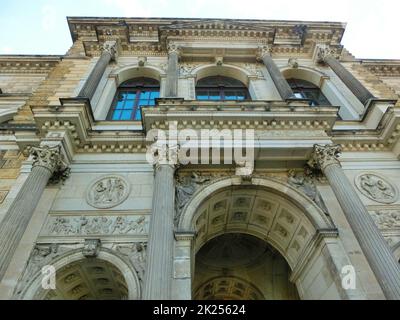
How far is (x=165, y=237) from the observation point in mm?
7098

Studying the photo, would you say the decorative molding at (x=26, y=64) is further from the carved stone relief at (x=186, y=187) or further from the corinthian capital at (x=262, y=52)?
the carved stone relief at (x=186, y=187)

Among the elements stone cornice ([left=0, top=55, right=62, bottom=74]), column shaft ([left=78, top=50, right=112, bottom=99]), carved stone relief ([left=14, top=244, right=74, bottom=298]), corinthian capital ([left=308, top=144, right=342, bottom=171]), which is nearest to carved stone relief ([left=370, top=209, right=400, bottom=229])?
corinthian capital ([left=308, top=144, right=342, bottom=171])

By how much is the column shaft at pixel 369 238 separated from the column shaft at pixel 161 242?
4.86 m

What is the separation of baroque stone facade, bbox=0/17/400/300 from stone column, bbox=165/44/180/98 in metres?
0.14

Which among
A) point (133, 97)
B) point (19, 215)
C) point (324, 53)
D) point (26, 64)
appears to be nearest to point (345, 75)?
point (324, 53)

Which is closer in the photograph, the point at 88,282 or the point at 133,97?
the point at 88,282

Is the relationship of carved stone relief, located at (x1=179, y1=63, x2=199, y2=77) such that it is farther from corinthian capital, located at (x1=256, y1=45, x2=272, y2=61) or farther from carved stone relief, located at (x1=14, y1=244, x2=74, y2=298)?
carved stone relief, located at (x1=14, y1=244, x2=74, y2=298)

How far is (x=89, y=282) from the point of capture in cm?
840

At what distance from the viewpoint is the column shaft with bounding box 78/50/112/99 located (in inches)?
465

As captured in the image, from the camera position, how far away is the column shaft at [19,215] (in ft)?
22.1

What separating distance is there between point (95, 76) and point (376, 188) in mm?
12359

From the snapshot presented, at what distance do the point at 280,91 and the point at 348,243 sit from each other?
23.2ft

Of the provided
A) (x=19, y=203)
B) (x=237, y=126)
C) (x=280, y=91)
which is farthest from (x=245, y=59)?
(x=19, y=203)

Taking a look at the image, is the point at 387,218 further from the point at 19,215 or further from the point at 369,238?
the point at 19,215
